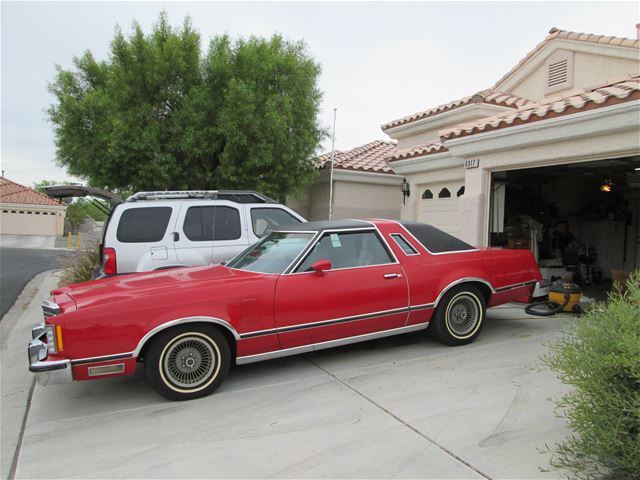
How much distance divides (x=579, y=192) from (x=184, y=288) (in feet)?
38.3

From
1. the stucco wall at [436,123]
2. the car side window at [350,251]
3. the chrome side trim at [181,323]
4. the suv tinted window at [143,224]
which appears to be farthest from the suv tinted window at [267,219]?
the stucco wall at [436,123]

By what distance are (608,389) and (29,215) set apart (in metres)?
39.6

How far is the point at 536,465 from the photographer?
A: 2.91 metres

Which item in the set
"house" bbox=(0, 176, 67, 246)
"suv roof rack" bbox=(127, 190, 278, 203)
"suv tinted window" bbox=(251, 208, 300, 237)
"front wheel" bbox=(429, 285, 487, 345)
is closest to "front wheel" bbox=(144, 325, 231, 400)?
"front wheel" bbox=(429, 285, 487, 345)

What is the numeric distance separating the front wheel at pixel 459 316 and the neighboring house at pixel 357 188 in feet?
24.3

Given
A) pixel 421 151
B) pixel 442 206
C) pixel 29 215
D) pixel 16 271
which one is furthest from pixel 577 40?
pixel 29 215

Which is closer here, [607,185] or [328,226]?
[328,226]

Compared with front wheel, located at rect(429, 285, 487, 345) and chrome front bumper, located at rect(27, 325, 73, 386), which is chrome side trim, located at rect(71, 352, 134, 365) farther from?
front wheel, located at rect(429, 285, 487, 345)

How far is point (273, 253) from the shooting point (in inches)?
198

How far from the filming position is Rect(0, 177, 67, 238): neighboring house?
33844mm

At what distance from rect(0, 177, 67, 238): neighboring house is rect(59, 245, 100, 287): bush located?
86.4 ft

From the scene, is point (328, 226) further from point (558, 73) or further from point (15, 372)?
point (558, 73)

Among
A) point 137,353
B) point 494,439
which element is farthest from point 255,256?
point 494,439

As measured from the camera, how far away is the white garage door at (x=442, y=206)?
9.87 metres
